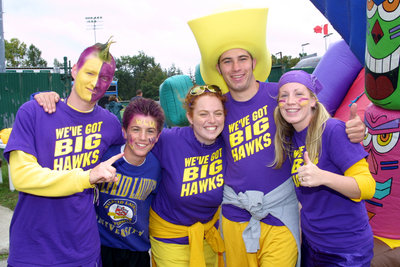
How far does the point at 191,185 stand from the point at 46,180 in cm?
101

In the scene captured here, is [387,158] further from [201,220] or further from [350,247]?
[201,220]

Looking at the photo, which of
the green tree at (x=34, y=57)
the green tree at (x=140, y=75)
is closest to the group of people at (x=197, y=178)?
the green tree at (x=140, y=75)

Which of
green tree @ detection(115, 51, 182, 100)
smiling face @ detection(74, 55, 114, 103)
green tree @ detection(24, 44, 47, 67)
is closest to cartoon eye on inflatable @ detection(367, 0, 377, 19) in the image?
smiling face @ detection(74, 55, 114, 103)

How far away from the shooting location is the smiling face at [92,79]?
2.29 metres

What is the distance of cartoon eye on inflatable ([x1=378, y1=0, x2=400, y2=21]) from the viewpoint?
215cm

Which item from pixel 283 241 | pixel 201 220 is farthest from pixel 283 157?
pixel 201 220

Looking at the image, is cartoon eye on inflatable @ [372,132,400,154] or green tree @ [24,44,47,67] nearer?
cartoon eye on inflatable @ [372,132,400,154]

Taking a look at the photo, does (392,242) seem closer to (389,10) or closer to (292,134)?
(292,134)

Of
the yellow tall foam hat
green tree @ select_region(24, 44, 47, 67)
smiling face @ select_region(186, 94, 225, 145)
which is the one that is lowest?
smiling face @ select_region(186, 94, 225, 145)

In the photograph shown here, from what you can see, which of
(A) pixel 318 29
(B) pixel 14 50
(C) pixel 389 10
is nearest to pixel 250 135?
(C) pixel 389 10

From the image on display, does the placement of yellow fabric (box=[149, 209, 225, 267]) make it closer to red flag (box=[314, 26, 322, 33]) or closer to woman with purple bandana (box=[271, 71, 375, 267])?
woman with purple bandana (box=[271, 71, 375, 267])

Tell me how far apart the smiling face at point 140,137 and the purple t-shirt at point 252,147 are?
22.2 inches

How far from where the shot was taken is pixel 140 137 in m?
2.41

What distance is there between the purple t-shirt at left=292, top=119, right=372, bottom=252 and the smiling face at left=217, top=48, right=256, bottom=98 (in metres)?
0.68
